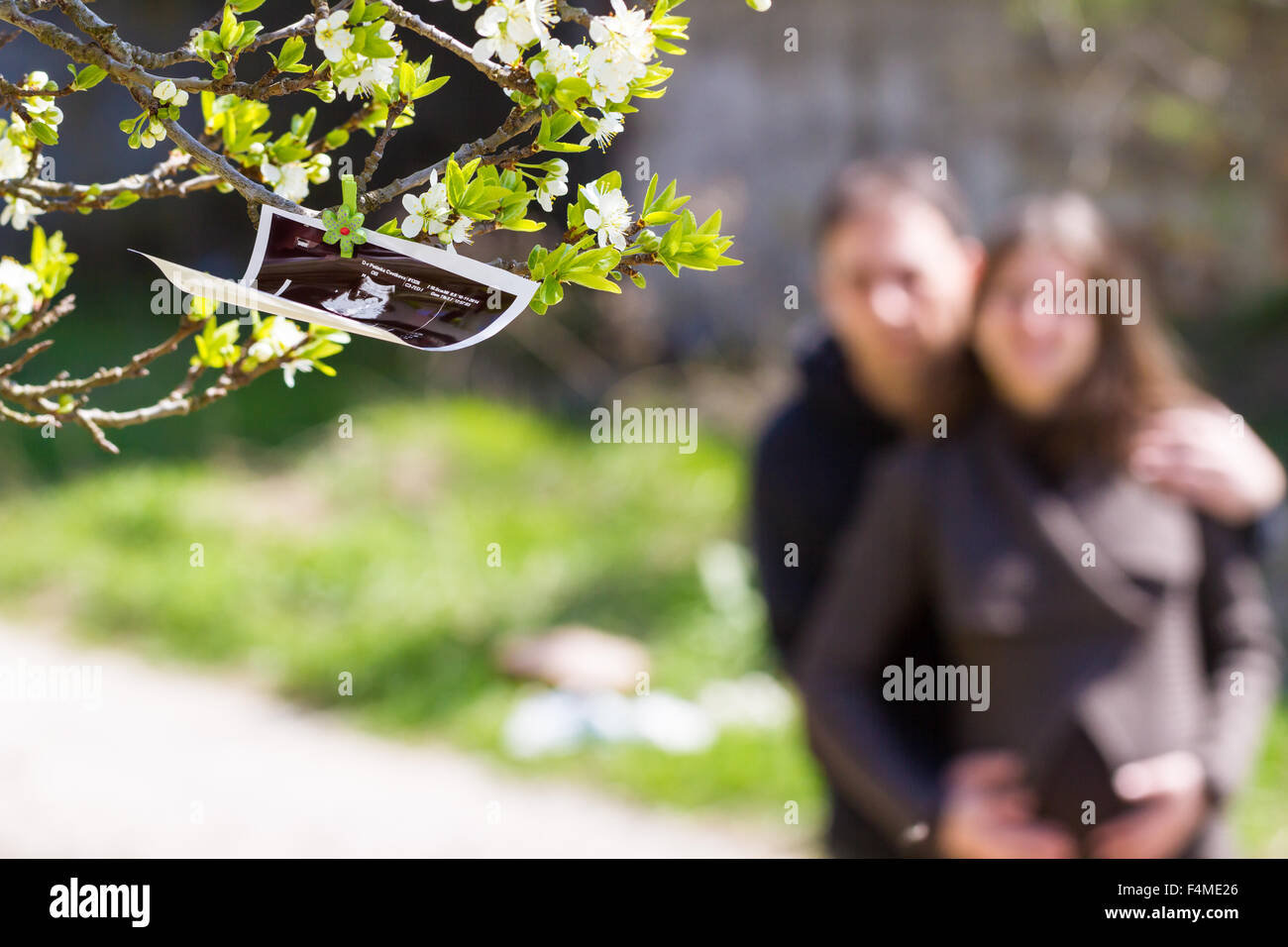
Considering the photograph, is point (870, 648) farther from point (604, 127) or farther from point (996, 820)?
point (604, 127)

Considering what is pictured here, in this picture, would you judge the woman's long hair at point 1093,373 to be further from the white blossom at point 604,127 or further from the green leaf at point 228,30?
the green leaf at point 228,30

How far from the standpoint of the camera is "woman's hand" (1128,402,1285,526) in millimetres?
2564

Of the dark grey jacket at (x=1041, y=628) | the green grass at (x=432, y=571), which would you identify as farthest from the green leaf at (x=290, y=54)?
the green grass at (x=432, y=571)

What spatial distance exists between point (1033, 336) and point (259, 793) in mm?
3055

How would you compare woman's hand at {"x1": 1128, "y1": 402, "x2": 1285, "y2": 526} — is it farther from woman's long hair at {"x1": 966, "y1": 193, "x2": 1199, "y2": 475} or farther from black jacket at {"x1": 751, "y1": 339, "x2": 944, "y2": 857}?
black jacket at {"x1": 751, "y1": 339, "x2": 944, "y2": 857}

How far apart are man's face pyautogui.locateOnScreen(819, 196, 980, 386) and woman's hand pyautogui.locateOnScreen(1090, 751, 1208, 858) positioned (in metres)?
0.97

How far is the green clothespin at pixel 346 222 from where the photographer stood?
2.77 feet

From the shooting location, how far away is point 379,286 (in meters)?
0.87

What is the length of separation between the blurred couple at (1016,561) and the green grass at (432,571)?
1.58m

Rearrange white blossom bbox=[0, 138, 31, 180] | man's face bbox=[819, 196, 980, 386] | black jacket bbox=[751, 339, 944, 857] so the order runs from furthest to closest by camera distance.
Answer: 1. black jacket bbox=[751, 339, 944, 857]
2. man's face bbox=[819, 196, 980, 386]
3. white blossom bbox=[0, 138, 31, 180]

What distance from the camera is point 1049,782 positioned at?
244 cm

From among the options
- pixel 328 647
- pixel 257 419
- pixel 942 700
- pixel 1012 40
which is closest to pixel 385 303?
pixel 942 700

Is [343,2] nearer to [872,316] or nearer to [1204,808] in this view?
[872,316]

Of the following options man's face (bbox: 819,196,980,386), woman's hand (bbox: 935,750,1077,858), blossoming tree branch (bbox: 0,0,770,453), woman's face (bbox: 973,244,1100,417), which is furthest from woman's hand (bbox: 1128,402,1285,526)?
blossoming tree branch (bbox: 0,0,770,453)
